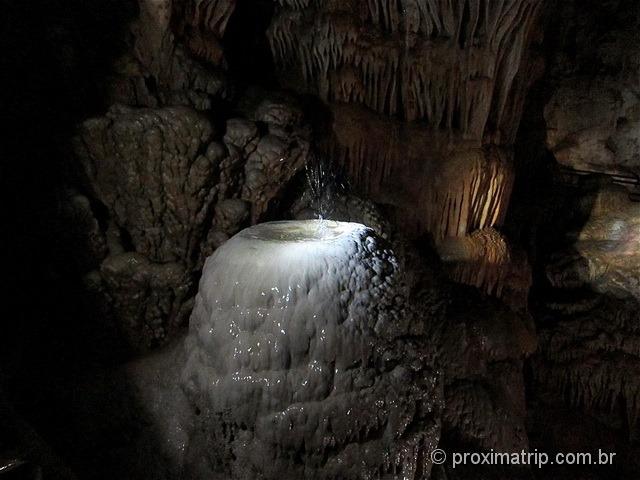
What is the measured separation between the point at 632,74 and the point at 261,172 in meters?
5.98

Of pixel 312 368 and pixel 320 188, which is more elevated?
pixel 320 188

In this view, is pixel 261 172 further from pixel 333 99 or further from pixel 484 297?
pixel 484 297

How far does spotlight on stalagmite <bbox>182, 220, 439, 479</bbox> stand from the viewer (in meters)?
3.43

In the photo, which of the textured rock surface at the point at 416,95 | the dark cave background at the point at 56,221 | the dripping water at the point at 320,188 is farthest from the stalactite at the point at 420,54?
the dripping water at the point at 320,188

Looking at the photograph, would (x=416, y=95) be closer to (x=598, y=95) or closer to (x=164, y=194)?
(x=164, y=194)

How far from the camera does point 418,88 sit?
5.66m

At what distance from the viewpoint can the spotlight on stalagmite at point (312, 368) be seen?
3.43 metres

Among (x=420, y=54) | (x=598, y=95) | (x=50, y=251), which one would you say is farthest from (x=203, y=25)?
(x=598, y=95)

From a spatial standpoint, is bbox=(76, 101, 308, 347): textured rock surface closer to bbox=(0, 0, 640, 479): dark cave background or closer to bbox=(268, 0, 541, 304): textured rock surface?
bbox=(0, 0, 640, 479): dark cave background

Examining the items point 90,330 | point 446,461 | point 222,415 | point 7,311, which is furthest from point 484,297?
point 7,311

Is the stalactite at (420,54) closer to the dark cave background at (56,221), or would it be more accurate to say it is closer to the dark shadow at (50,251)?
the dark cave background at (56,221)

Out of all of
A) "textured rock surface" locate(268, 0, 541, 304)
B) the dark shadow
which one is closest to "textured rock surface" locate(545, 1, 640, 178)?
"textured rock surface" locate(268, 0, 541, 304)

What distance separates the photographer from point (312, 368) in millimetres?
3422

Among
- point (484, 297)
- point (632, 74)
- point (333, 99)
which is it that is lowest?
point (484, 297)
